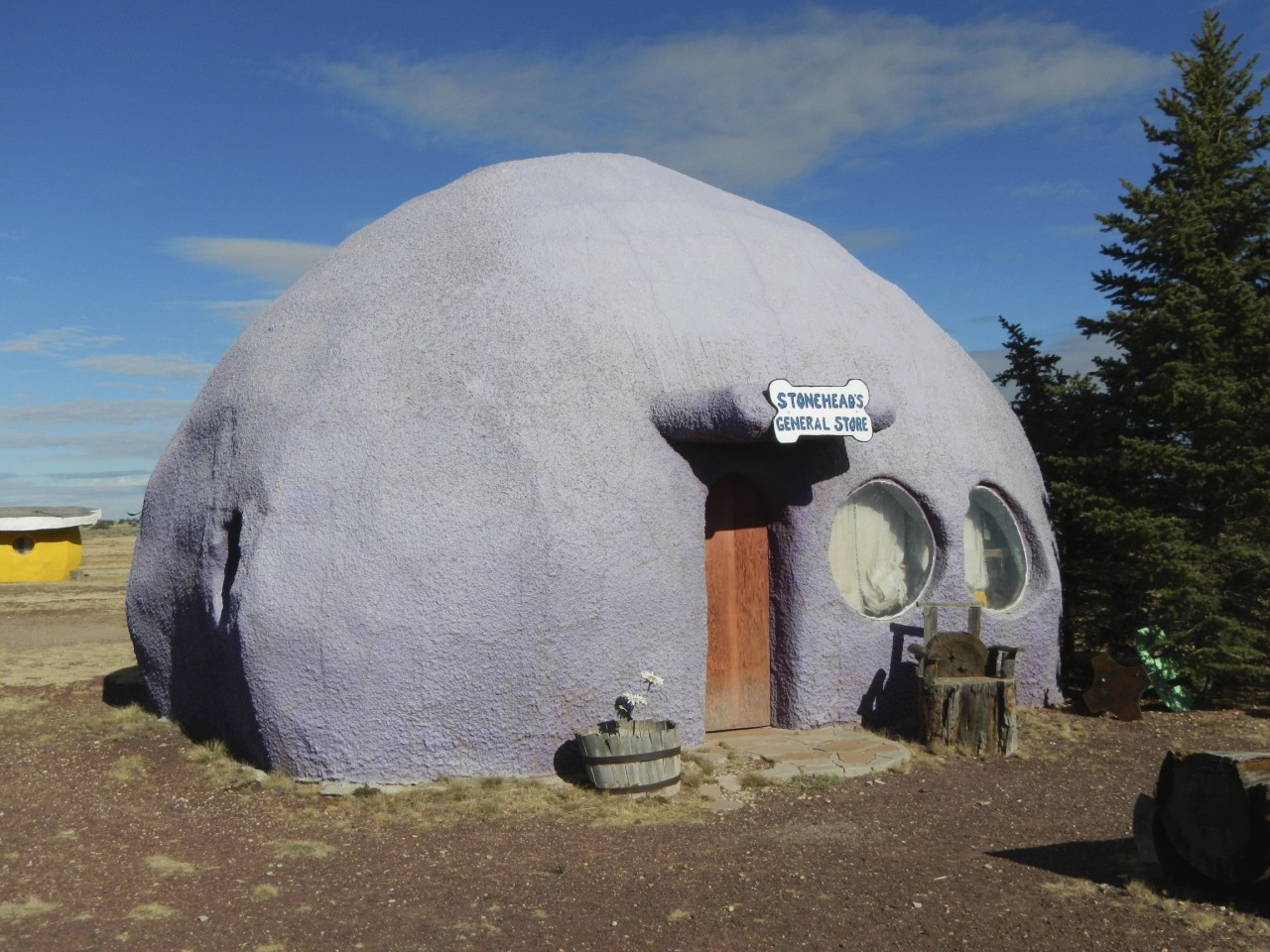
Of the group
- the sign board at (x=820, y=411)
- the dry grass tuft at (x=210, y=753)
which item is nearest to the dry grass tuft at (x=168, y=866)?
the dry grass tuft at (x=210, y=753)

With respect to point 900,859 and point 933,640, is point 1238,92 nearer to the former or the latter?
point 933,640

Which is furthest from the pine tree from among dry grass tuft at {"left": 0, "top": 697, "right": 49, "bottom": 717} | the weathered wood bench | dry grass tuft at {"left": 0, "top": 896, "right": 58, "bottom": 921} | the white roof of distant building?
the white roof of distant building

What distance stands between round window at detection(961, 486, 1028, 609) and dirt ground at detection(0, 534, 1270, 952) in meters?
1.47

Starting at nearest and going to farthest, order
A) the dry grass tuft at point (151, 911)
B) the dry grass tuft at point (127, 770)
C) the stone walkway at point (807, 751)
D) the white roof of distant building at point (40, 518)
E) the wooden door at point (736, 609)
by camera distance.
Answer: the dry grass tuft at point (151, 911) < the stone walkway at point (807, 751) < the dry grass tuft at point (127, 770) < the wooden door at point (736, 609) < the white roof of distant building at point (40, 518)

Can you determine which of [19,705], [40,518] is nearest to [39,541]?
[40,518]

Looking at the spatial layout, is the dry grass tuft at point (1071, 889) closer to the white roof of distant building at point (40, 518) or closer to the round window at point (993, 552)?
the round window at point (993, 552)

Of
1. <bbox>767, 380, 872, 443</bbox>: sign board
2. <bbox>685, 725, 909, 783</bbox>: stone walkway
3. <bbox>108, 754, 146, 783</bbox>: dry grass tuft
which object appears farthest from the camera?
A: <bbox>108, 754, 146, 783</bbox>: dry grass tuft

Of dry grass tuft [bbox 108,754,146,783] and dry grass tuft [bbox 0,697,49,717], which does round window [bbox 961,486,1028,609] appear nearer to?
dry grass tuft [bbox 108,754,146,783]

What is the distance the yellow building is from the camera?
26.9 meters

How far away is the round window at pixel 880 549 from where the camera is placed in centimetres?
921

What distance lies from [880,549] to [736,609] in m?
1.43

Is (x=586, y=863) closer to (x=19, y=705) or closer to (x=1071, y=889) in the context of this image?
(x=1071, y=889)

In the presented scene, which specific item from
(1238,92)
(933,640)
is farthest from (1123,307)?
(933,640)

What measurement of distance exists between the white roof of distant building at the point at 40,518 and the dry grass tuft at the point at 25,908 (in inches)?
936
